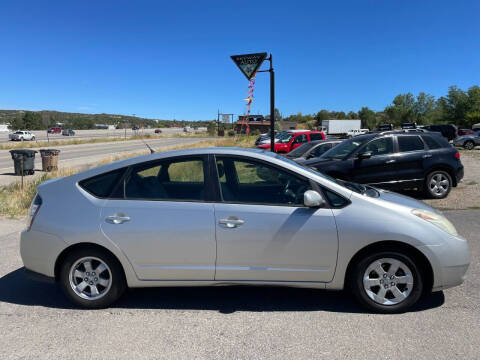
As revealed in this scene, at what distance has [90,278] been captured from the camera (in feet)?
11.7

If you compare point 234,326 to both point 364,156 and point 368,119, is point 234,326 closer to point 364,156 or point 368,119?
point 364,156

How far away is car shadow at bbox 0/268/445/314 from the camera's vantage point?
3.62m

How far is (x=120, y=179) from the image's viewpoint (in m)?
3.62

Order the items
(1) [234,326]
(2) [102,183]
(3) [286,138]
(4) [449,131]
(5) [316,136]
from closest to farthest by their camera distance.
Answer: (1) [234,326] < (2) [102,183] < (5) [316,136] < (3) [286,138] < (4) [449,131]

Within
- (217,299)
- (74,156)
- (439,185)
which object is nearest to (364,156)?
(439,185)

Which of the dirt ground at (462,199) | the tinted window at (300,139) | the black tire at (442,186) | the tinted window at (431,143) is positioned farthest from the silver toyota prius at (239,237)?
the tinted window at (300,139)

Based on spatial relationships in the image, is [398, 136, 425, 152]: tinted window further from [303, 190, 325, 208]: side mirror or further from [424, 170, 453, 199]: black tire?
[303, 190, 325, 208]: side mirror

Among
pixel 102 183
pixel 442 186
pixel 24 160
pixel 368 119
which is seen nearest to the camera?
pixel 102 183

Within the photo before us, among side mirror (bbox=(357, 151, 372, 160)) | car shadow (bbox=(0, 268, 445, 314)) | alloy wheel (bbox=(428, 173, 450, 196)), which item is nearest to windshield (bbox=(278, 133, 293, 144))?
side mirror (bbox=(357, 151, 372, 160))

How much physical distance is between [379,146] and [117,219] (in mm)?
7191

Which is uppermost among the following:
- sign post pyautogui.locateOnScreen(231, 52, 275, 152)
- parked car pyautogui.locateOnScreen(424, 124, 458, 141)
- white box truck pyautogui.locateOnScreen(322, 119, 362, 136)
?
white box truck pyautogui.locateOnScreen(322, 119, 362, 136)

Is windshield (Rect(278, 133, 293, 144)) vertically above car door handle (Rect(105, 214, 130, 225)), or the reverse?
windshield (Rect(278, 133, 293, 144))

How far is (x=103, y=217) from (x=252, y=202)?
55.7 inches

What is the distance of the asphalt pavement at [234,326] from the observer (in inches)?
112
